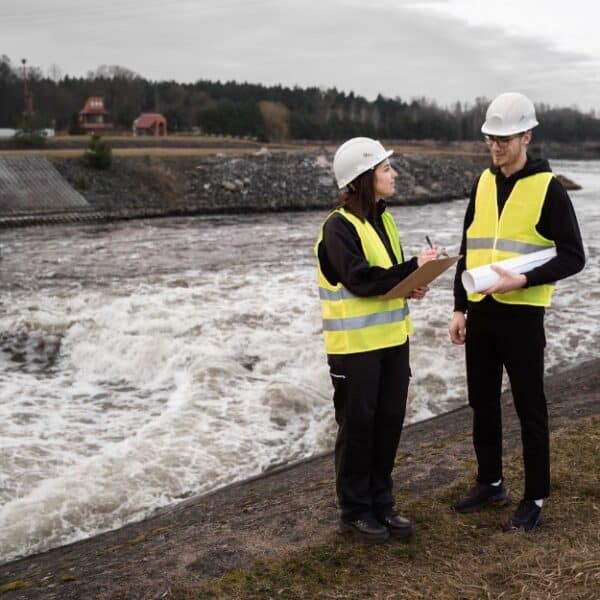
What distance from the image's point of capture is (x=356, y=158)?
3.89 meters

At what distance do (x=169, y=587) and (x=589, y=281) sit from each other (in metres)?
15.5

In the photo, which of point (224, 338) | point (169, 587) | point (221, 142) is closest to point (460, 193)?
point (221, 142)

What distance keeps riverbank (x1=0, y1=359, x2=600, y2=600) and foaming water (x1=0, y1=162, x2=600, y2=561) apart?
125cm

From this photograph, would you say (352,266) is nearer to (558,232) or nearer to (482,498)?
(558,232)

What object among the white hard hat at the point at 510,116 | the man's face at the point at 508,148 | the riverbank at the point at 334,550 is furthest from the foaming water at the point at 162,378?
the white hard hat at the point at 510,116

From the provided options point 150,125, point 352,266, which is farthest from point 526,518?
point 150,125

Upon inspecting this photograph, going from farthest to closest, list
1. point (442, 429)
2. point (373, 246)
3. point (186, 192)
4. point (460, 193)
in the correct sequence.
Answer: point (460, 193) → point (186, 192) → point (442, 429) → point (373, 246)

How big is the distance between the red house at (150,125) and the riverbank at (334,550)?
6898 centimetres

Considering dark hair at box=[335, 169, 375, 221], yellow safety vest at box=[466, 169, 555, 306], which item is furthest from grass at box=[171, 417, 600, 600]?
dark hair at box=[335, 169, 375, 221]

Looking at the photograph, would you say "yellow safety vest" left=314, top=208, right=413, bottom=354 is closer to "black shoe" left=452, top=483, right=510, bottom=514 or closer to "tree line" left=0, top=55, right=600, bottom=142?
"black shoe" left=452, top=483, right=510, bottom=514

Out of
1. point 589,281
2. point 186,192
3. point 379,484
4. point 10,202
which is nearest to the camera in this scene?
point 379,484

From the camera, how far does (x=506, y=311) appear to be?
4.00 m

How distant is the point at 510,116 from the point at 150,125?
71.8 metres

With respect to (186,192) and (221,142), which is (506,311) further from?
(221,142)
